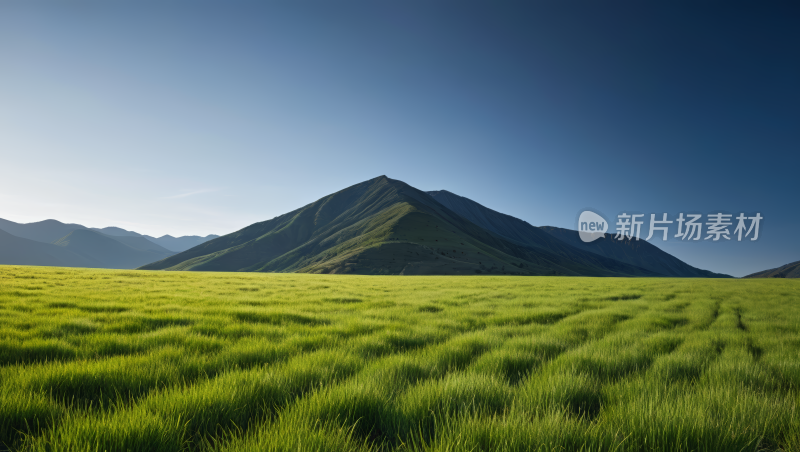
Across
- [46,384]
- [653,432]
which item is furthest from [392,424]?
[46,384]

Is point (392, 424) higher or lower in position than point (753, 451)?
lower

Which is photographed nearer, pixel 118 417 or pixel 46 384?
pixel 118 417

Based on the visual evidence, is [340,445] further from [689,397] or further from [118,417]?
→ [689,397]

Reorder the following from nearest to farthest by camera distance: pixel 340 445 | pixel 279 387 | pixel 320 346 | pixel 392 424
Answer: pixel 340 445 < pixel 392 424 < pixel 279 387 < pixel 320 346

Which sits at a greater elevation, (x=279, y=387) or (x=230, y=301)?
(x=279, y=387)

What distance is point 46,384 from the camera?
295 centimetres

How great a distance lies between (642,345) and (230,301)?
37.0ft

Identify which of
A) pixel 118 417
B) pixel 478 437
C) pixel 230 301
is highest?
pixel 478 437

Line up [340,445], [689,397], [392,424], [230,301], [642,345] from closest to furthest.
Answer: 1. [340,445]
2. [392,424]
3. [689,397]
4. [642,345]
5. [230,301]

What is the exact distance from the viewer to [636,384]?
10.9ft

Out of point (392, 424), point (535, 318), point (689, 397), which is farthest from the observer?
point (535, 318)

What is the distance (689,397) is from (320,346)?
456 centimetres

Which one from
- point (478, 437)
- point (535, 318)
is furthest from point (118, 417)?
point (535, 318)

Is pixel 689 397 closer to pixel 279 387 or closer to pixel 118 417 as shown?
pixel 279 387
